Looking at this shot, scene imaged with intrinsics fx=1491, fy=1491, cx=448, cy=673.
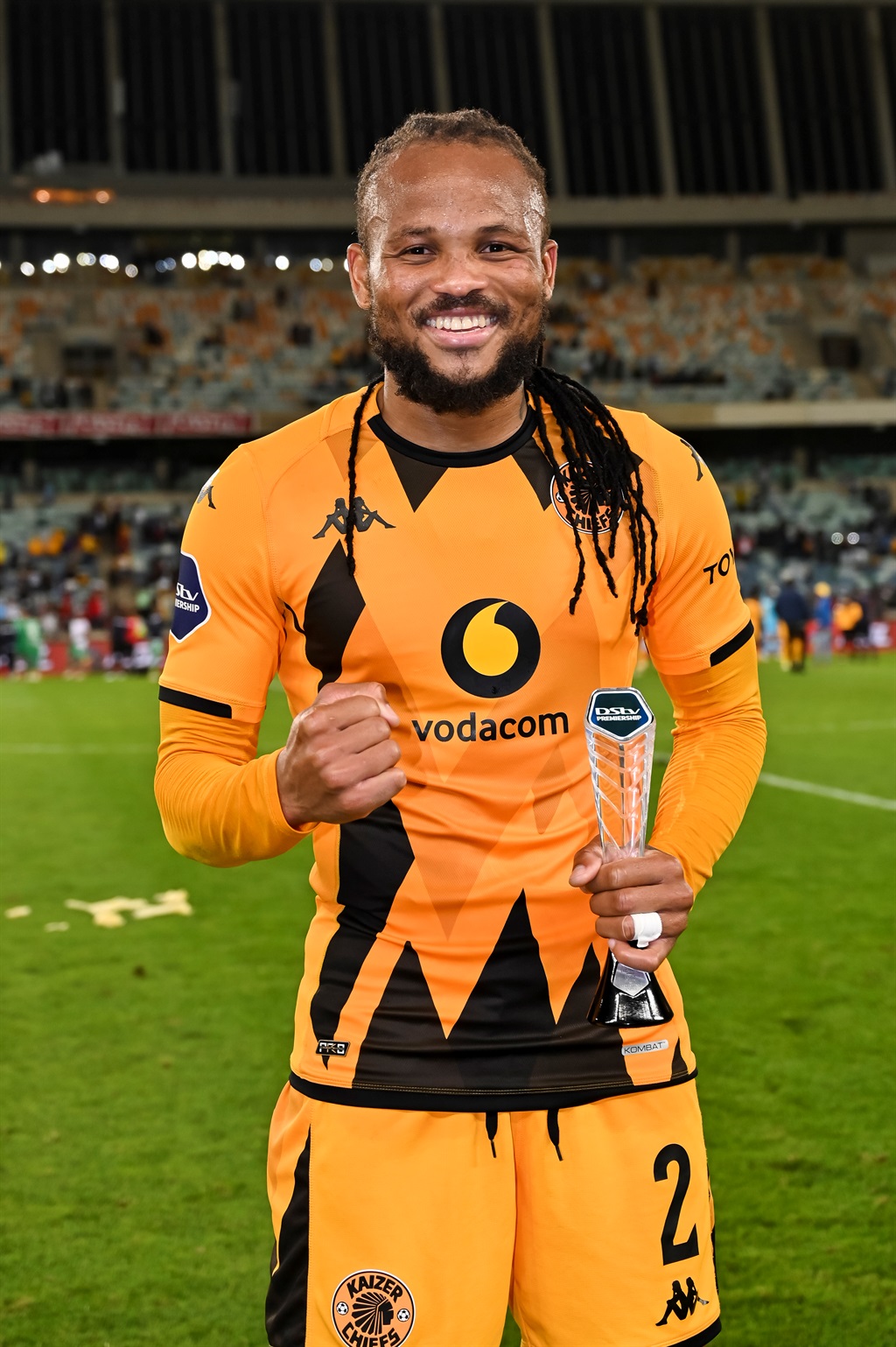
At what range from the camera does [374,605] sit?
2.30m

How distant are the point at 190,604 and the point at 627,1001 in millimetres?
904

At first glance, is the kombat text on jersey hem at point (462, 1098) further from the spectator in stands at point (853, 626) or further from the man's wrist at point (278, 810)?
the spectator in stands at point (853, 626)

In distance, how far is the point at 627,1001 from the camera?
2.05 m

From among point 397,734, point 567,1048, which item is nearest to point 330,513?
point 397,734

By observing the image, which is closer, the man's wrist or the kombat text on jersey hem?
the man's wrist

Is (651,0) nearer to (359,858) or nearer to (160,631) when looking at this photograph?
(160,631)

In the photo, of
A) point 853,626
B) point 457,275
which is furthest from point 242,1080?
point 853,626

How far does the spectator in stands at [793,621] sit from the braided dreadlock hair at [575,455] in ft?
69.3

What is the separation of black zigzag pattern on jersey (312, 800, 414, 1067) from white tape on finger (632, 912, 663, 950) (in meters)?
0.43

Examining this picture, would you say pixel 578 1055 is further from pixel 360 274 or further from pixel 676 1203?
pixel 360 274

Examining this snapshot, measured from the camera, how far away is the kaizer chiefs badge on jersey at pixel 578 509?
239 centimetres

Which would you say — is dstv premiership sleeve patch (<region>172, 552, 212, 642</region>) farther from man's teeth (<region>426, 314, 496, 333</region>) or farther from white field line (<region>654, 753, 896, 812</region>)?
white field line (<region>654, 753, 896, 812</region>)

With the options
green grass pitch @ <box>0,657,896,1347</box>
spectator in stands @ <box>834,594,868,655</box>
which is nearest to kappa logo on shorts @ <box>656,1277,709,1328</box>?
green grass pitch @ <box>0,657,896,1347</box>

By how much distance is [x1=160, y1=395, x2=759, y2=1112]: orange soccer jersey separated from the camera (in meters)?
2.26
